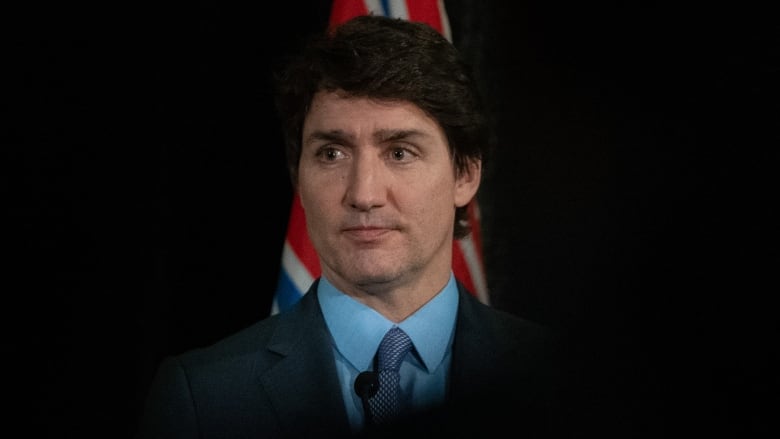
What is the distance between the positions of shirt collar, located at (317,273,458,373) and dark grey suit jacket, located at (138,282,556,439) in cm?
2

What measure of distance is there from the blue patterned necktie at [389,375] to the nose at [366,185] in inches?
6.1

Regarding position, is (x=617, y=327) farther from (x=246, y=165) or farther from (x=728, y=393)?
(x=246, y=165)

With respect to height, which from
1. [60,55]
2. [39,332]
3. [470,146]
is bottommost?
[39,332]

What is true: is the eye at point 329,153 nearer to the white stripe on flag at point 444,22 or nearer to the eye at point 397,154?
the eye at point 397,154

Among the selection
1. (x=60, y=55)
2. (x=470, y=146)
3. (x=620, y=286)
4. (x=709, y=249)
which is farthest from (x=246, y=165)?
(x=709, y=249)

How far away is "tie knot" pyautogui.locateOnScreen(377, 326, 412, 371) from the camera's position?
1.12 m

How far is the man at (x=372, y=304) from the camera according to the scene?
43.7 inches

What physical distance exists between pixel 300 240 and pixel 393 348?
39 cm

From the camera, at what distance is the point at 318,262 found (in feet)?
4.78

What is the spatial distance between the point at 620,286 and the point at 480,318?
9.1 inches

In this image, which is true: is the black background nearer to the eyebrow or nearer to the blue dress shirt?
the blue dress shirt

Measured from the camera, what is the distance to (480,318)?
3.99 feet

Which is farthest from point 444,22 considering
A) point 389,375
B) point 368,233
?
point 389,375

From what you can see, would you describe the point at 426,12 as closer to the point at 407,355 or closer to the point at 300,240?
the point at 300,240
